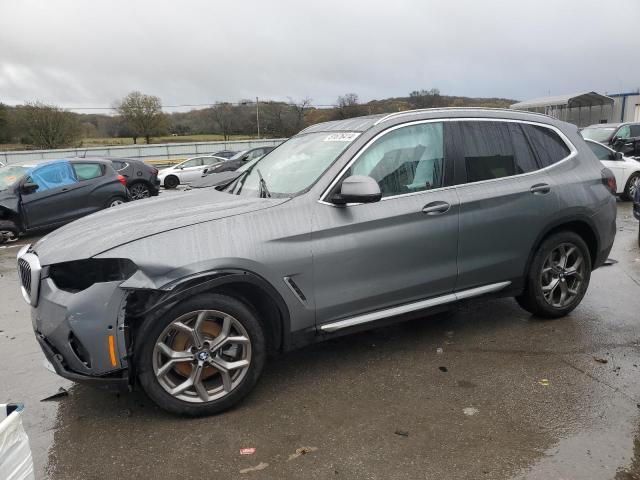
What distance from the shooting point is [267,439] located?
3006 millimetres

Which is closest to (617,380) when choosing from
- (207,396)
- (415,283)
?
(415,283)

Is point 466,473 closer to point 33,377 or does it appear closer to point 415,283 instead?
point 415,283

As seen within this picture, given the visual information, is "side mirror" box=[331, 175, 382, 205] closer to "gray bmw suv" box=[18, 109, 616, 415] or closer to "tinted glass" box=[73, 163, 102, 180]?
"gray bmw suv" box=[18, 109, 616, 415]

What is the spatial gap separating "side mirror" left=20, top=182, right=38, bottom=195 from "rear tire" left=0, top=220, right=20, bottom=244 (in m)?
0.64

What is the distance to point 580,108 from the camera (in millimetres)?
32594

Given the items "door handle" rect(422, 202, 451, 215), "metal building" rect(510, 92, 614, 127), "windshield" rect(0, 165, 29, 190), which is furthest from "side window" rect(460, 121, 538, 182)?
"metal building" rect(510, 92, 614, 127)

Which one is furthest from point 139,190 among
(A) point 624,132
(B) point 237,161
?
(A) point 624,132

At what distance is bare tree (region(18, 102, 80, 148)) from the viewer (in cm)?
5072

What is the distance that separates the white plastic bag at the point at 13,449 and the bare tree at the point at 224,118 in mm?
63532

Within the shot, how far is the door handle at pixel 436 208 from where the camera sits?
378 cm

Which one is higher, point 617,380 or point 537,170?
point 537,170

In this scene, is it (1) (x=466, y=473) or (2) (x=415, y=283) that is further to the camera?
(2) (x=415, y=283)

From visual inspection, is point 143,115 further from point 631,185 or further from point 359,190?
point 359,190

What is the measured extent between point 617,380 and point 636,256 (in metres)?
4.31
